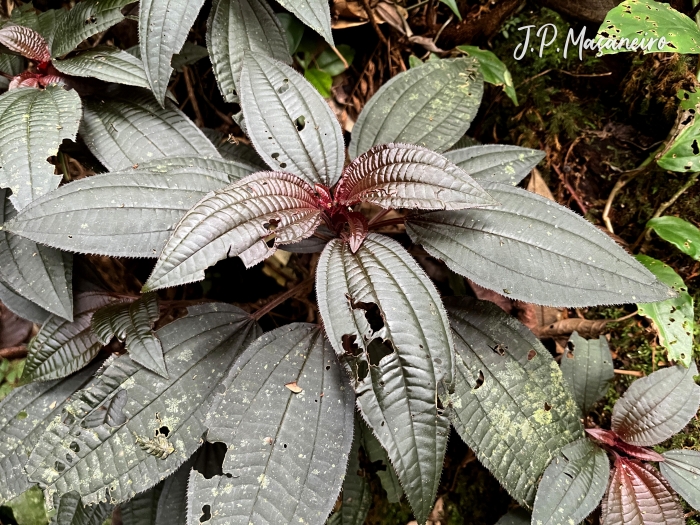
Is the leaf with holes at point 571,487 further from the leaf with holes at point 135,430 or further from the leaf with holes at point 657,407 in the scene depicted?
the leaf with holes at point 135,430

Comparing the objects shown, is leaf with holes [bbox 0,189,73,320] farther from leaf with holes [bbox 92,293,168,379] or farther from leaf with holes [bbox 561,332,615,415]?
leaf with holes [bbox 561,332,615,415]

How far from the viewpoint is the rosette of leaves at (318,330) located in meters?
0.97

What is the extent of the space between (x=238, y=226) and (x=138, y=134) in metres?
0.54

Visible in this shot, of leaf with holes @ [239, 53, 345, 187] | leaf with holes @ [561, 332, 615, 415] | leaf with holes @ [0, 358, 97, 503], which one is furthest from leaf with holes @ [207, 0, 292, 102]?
leaf with holes @ [561, 332, 615, 415]

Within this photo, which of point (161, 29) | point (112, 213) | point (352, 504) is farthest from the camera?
point (352, 504)

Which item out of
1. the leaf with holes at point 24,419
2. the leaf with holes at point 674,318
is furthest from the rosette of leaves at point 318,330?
the leaf with holes at point 674,318

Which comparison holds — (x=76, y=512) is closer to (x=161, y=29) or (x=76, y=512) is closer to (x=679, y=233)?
(x=161, y=29)

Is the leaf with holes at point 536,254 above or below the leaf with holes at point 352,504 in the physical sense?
above

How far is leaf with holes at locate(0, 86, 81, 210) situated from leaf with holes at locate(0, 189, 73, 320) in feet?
0.69

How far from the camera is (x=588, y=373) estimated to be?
1.36m

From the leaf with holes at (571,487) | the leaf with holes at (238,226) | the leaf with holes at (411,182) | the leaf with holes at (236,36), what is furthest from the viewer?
the leaf with holes at (236,36)

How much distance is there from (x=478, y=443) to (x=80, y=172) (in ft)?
5.26

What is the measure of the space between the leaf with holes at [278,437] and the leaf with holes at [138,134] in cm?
57

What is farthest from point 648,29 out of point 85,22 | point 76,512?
point 76,512
